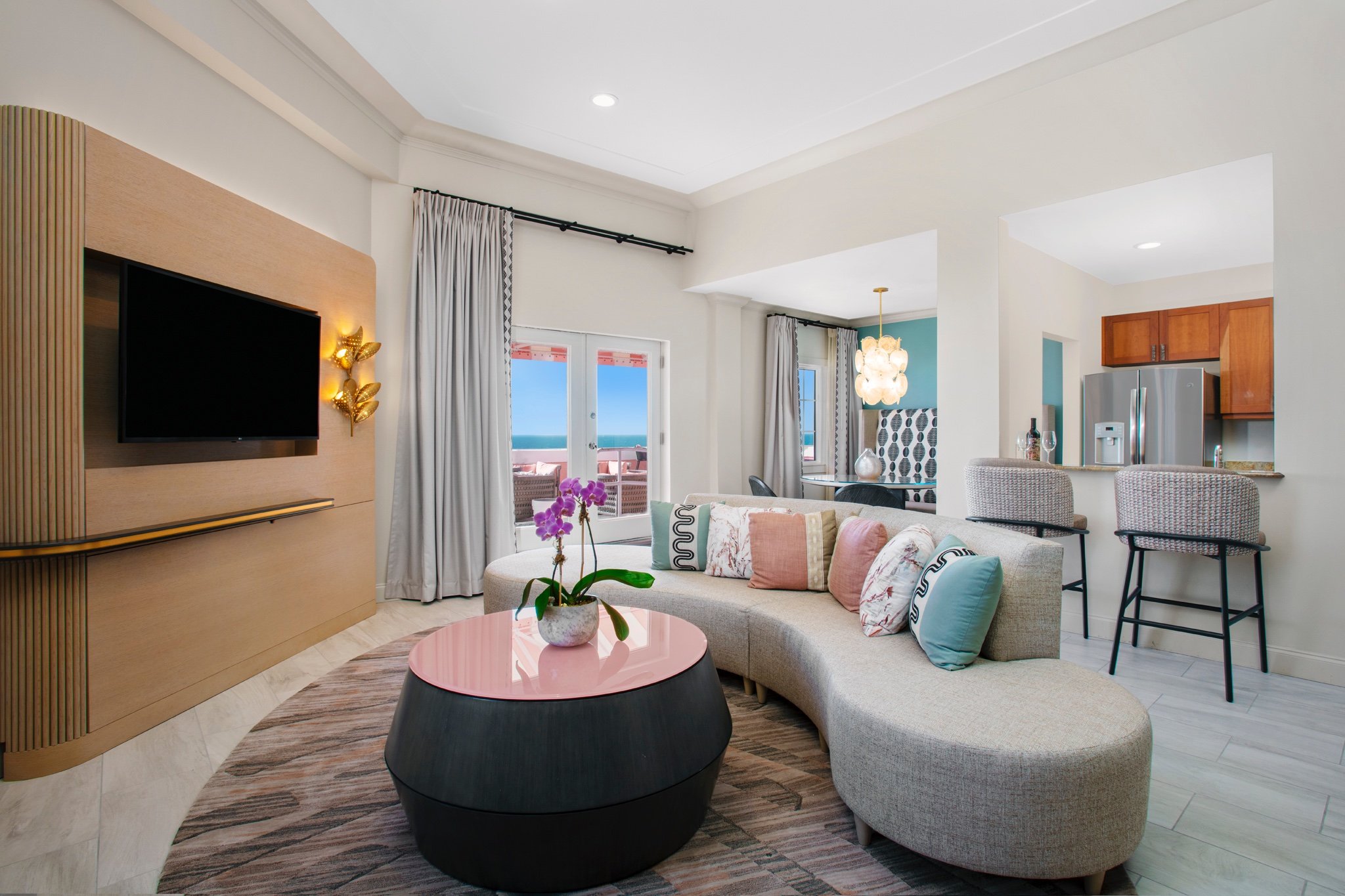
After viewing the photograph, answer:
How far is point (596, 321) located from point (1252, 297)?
5.11 meters

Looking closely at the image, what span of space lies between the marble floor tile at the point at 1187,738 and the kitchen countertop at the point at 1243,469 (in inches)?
44.6

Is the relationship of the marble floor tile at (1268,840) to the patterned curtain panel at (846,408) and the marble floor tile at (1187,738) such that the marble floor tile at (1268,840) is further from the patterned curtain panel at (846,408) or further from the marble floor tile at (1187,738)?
the patterned curtain panel at (846,408)

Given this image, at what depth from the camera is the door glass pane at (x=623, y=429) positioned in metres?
5.54

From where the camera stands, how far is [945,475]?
4086mm

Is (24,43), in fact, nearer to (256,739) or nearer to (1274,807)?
(256,739)

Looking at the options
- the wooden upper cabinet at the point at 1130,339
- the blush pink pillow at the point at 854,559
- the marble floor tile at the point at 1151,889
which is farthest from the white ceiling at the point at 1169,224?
the marble floor tile at the point at 1151,889

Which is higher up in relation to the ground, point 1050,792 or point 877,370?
point 877,370

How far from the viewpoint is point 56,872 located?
5.42ft

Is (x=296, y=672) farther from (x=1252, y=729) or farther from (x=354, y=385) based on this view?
(x=1252, y=729)

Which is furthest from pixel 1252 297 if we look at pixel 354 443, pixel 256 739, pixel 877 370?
pixel 256 739

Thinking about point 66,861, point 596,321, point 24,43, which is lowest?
point 66,861

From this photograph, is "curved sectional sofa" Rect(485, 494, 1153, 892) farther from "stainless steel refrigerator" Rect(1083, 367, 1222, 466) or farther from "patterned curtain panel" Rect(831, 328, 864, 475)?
"patterned curtain panel" Rect(831, 328, 864, 475)

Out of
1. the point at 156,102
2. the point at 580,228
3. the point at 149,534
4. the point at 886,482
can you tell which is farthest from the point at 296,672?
the point at 886,482

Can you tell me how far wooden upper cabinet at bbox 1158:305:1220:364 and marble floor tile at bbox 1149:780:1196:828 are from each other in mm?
4399
